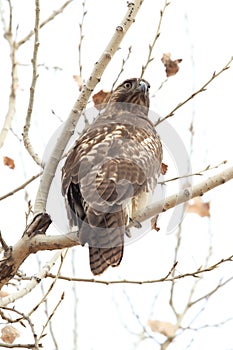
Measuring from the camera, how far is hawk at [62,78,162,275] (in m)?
4.57

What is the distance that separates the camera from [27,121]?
461 centimetres

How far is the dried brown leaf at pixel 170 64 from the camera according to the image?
5.29 metres

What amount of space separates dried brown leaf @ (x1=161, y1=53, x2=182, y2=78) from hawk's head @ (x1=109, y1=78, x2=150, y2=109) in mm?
1462

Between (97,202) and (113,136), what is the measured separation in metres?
0.85

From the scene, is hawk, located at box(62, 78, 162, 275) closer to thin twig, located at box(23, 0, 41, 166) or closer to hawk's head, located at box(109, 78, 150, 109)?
thin twig, located at box(23, 0, 41, 166)

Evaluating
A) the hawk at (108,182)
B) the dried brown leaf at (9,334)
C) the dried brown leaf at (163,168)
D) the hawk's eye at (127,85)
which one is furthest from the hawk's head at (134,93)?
the dried brown leaf at (9,334)

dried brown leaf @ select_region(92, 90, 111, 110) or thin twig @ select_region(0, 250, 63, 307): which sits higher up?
dried brown leaf @ select_region(92, 90, 111, 110)

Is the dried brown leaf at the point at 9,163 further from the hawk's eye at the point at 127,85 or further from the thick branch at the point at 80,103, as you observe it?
the hawk's eye at the point at 127,85

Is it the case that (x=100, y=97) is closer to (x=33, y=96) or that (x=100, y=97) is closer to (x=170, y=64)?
(x=170, y=64)

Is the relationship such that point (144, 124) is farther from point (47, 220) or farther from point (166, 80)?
point (47, 220)

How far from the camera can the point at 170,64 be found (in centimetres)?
532

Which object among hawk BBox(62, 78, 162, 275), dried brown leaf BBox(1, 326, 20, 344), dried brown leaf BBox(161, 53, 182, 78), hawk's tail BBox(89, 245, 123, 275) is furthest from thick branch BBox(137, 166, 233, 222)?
dried brown leaf BBox(161, 53, 182, 78)

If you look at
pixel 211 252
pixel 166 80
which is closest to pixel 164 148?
pixel 166 80

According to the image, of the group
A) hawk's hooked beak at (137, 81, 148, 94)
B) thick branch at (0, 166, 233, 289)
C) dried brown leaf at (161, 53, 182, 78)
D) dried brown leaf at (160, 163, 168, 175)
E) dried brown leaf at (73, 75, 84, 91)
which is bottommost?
thick branch at (0, 166, 233, 289)
